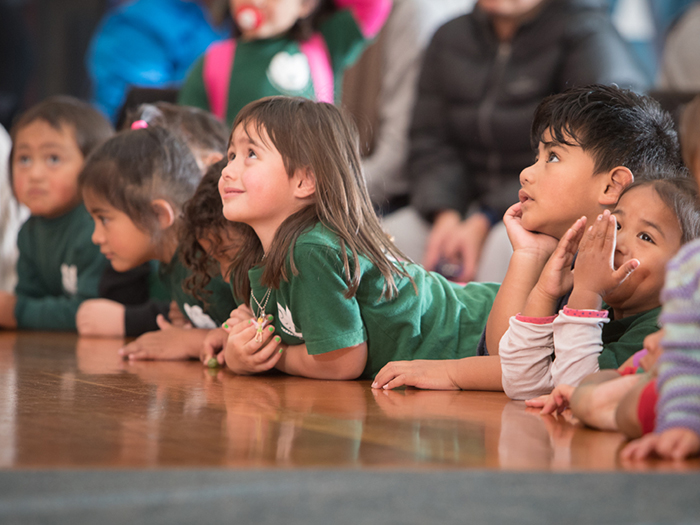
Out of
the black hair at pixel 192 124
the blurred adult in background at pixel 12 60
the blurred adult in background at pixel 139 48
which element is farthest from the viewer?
the blurred adult in background at pixel 12 60

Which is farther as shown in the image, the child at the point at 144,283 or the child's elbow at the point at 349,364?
the child at the point at 144,283

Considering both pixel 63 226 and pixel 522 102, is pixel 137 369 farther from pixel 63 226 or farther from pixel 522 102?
pixel 522 102

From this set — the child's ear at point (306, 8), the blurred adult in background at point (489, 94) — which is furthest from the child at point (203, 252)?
the child's ear at point (306, 8)

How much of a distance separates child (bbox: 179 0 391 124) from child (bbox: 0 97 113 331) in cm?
46

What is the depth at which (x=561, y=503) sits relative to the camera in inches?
25.3

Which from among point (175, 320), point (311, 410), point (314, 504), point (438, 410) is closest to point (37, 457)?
point (314, 504)

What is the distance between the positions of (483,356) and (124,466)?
2.39 ft

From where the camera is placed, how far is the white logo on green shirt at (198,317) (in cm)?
169

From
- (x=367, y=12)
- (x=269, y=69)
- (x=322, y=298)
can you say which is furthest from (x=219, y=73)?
(x=322, y=298)

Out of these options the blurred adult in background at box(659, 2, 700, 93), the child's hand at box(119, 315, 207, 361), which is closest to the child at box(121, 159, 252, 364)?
the child's hand at box(119, 315, 207, 361)

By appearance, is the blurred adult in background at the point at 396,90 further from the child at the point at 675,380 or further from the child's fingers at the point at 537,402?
the child at the point at 675,380

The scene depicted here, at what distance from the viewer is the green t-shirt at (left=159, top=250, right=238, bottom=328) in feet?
5.41

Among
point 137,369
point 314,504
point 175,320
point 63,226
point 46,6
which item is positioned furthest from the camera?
point 46,6

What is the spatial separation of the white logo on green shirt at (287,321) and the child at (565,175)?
18cm
